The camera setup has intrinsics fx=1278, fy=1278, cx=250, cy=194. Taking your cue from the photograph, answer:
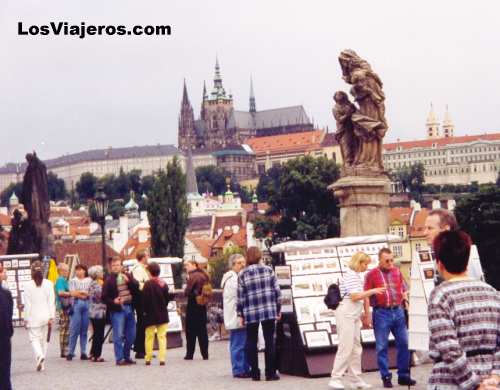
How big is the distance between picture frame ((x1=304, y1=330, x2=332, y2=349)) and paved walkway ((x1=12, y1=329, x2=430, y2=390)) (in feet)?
1.27

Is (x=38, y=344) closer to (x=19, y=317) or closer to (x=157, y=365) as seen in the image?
(x=157, y=365)

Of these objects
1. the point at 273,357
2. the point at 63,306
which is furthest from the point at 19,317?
the point at 273,357

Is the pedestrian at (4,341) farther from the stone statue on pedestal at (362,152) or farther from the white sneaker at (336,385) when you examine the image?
the stone statue on pedestal at (362,152)

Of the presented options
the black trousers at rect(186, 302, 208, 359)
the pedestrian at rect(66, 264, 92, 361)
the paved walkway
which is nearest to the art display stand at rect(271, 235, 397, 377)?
the paved walkway

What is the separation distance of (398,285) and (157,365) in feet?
16.3

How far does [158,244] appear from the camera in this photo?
2404 inches

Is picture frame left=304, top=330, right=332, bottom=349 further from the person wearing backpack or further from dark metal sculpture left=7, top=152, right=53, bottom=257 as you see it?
dark metal sculpture left=7, top=152, right=53, bottom=257

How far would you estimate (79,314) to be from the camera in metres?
17.8

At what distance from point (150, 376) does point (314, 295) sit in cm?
234

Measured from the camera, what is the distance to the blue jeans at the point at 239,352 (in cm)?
1428

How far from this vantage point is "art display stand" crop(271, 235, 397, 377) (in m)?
13.4

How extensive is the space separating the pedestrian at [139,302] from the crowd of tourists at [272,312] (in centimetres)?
1

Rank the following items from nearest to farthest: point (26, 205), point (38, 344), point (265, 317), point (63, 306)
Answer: point (265, 317) → point (38, 344) → point (63, 306) → point (26, 205)

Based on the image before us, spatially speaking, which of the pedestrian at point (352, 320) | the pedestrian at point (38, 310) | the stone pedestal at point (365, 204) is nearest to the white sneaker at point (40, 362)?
the pedestrian at point (38, 310)
